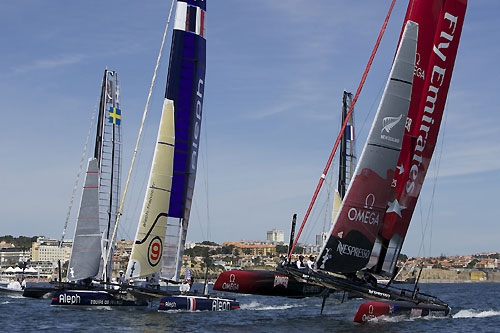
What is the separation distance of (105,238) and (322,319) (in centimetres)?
1077

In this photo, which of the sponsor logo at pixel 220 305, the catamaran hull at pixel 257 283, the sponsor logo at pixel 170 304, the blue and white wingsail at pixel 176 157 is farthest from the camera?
the blue and white wingsail at pixel 176 157

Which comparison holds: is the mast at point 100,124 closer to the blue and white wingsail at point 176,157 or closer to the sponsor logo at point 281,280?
the blue and white wingsail at point 176,157

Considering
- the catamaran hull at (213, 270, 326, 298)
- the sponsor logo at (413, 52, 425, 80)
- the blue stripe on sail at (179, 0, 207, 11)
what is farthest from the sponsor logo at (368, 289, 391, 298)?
the blue stripe on sail at (179, 0, 207, 11)

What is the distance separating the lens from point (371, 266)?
2442 cm

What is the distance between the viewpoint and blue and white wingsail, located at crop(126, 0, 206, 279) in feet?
87.1

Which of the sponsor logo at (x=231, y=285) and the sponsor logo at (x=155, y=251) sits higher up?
the sponsor logo at (x=155, y=251)

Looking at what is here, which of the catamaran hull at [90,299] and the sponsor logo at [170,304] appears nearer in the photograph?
the sponsor logo at [170,304]

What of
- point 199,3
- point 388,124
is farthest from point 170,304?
point 199,3

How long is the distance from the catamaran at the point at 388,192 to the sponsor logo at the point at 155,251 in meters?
4.12

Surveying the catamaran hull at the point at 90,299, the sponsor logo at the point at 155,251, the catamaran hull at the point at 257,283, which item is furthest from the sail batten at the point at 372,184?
the catamaran hull at the point at 90,299

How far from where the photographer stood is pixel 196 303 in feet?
81.8

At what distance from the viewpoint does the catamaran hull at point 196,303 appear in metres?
24.5

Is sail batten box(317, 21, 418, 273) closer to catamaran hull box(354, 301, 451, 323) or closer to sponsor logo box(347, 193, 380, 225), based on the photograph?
sponsor logo box(347, 193, 380, 225)

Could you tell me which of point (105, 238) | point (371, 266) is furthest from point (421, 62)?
point (105, 238)
